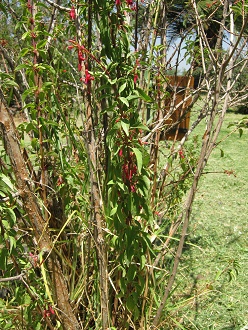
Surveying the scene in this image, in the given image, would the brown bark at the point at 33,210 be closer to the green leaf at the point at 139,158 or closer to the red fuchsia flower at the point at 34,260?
the red fuchsia flower at the point at 34,260

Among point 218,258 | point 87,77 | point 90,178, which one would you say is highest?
point 87,77

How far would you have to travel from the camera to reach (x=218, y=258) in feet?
9.51

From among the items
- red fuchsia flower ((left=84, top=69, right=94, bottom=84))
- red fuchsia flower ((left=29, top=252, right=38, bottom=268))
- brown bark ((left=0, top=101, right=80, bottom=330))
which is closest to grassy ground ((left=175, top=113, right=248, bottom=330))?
brown bark ((left=0, top=101, right=80, bottom=330))

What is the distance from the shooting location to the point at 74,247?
175cm

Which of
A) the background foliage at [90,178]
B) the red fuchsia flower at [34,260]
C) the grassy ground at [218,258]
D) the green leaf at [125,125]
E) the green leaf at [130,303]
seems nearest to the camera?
the green leaf at [125,125]

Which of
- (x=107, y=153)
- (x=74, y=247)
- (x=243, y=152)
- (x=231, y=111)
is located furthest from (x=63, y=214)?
(x=231, y=111)

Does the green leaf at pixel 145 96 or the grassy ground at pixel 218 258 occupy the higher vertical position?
the green leaf at pixel 145 96

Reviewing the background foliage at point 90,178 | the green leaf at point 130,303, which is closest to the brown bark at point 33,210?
the background foliage at point 90,178

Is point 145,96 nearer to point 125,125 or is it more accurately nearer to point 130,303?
point 125,125

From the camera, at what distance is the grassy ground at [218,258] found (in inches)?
86.9

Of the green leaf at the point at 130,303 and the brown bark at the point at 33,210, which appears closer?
the brown bark at the point at 33,210

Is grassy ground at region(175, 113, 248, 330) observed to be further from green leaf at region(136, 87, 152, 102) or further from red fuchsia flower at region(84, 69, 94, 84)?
red fuchsia flower at region(84, 69, 94, 84)

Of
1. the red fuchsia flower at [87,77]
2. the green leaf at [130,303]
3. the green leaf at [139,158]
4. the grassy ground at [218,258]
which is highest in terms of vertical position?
the red fuchsia flower at [87,77]

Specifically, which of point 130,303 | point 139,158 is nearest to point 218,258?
point 130,303
